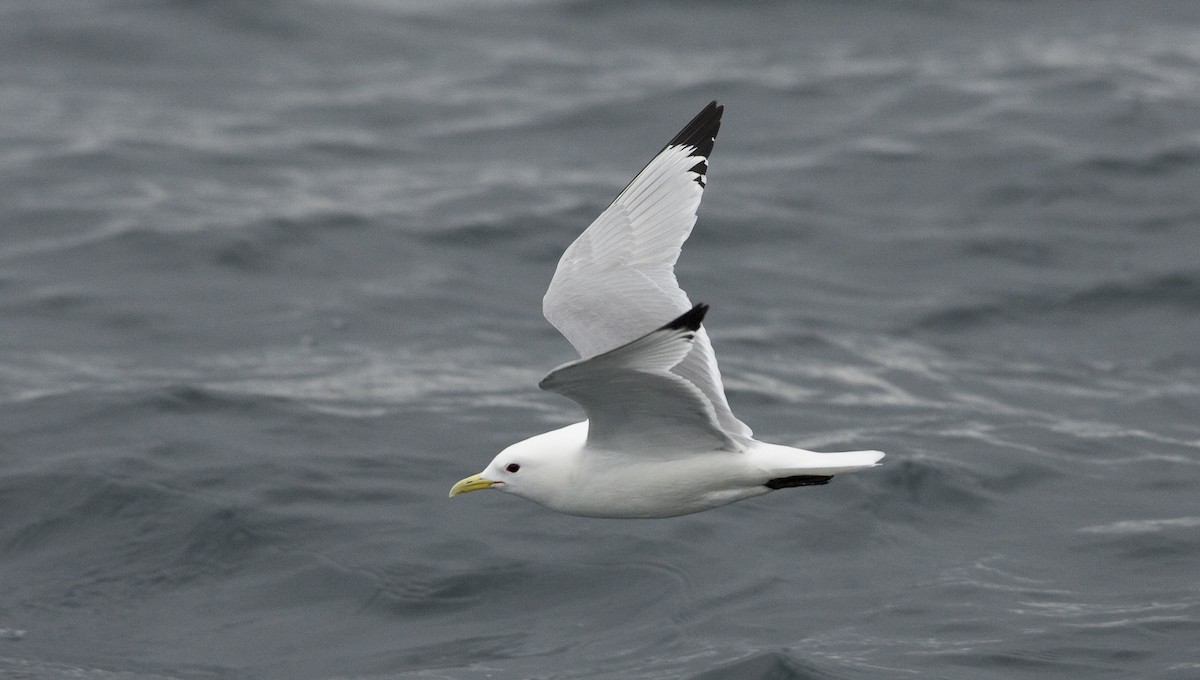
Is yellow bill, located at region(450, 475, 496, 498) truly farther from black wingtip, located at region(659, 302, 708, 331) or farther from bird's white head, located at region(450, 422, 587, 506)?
black wingtip, located at region(659, 302, 708, 331)

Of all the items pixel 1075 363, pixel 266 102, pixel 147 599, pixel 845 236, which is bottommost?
pixel 147 599

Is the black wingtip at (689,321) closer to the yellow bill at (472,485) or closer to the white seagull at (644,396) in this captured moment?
the white seagull at (644,396)

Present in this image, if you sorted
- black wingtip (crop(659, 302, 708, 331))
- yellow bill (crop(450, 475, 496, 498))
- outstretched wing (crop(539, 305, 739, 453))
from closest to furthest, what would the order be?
black wingtip (crop(659, 302, 708, 331))
outstretched wing (crop(539, 305, 739, 453))
yellow bill (crop(450, 475, 496, 498))

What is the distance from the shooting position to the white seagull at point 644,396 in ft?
22.6

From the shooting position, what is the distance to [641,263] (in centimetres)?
862

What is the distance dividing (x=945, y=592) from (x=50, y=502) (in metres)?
5.63

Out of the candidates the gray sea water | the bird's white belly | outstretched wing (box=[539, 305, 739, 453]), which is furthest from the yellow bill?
the gray sea water

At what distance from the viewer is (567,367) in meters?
6.41

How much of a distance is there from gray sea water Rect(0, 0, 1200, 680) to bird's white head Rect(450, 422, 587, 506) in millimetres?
1461

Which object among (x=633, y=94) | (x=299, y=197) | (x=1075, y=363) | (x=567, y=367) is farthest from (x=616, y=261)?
(x=633, y=94)

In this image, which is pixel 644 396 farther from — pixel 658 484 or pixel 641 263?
pixel 641 263

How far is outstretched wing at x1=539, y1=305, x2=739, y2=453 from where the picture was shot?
21.2ft

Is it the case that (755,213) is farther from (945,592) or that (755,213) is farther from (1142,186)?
(945,592)

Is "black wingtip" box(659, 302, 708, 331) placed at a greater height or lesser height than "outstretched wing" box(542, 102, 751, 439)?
lesser
